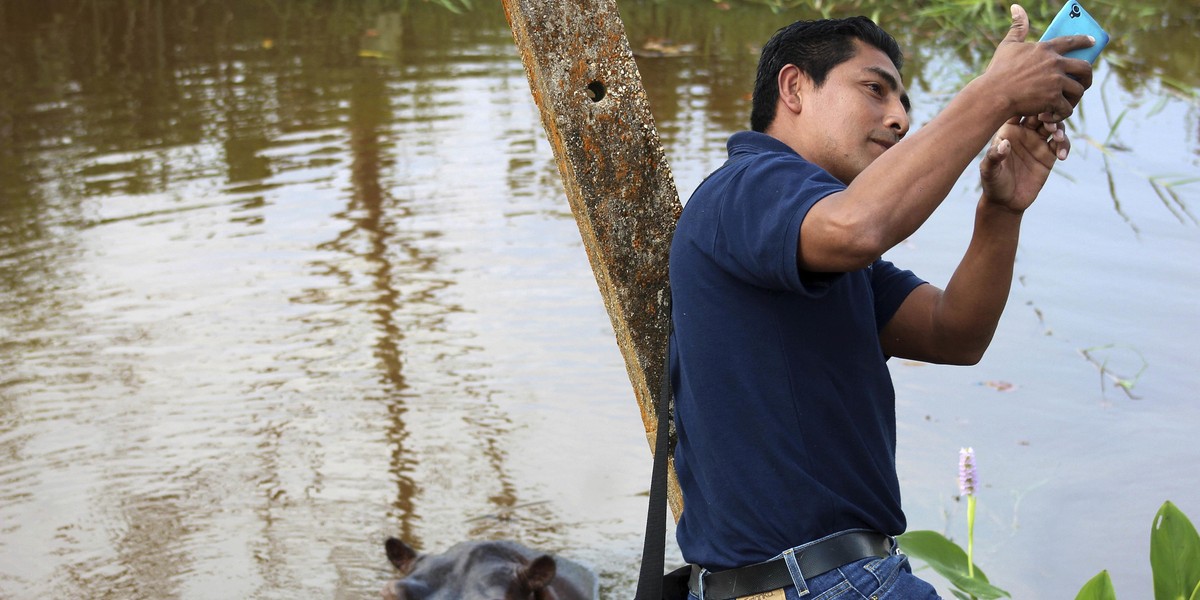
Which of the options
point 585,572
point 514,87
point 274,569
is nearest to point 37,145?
point 514,87

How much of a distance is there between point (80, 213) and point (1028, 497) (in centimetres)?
604

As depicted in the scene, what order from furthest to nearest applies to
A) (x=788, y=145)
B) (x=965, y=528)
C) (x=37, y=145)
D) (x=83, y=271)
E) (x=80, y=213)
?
(x=37, y=145), (x=80, y=213), (x=83, y=271), (x=965, y=528), (x=788, y=145)

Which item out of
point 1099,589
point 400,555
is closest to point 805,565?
point 1099,589

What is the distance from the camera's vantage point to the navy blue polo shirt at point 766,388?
1.99 metres

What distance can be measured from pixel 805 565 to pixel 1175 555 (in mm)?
1387

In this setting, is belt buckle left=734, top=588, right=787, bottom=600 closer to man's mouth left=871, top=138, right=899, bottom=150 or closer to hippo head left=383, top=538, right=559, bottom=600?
man's mouth left=871, top=138, right=899, bottom=150

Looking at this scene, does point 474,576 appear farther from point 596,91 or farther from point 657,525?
point 596,91

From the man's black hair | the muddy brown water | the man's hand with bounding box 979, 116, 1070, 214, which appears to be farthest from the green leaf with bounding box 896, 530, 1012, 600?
the muddy brown water

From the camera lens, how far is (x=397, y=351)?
6.26 metres

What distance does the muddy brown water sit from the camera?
4.82 meters

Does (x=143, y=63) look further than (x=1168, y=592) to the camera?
Yes

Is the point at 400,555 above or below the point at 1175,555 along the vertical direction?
below

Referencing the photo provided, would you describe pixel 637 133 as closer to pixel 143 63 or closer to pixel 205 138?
pixel 205 138

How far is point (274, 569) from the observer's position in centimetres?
453
